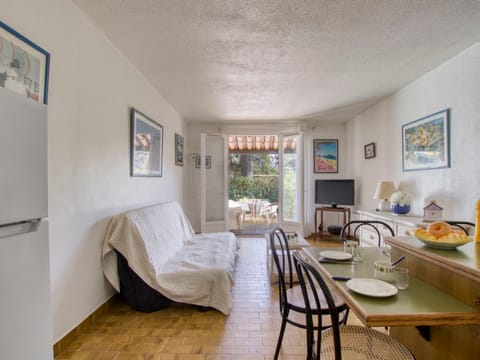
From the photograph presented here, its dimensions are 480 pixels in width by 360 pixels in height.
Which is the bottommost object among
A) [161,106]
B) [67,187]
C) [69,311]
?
[69,311]

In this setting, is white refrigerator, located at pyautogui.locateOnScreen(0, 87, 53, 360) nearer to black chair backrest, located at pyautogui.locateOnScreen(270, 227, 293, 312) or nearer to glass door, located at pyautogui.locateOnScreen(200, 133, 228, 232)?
black chair backrest, located at pyautogui.locateOnScreen(270, 227, 293, 312)

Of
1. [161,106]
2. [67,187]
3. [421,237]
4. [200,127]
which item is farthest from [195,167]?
[421,237]

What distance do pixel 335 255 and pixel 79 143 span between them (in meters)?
1.98

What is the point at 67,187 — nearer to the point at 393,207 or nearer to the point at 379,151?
the point at 393,207

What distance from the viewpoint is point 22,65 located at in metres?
1.40

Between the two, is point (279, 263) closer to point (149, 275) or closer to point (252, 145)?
point (149, 275)

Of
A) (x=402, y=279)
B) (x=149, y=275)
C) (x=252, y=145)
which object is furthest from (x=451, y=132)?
(x=252, y=145)

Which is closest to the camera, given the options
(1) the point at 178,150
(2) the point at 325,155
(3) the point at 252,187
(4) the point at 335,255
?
(4) the point at 335,255

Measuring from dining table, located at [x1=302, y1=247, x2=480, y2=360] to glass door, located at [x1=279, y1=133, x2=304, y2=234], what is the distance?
375 cm

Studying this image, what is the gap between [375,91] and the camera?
360cm

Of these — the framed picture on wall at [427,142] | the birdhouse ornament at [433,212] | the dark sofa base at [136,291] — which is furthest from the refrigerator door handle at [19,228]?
the framed picture on wall at [427,142]

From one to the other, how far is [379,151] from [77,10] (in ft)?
13.8

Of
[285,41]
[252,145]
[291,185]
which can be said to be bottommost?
[291,185]

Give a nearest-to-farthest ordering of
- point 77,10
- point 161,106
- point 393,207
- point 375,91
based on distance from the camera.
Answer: point 77,10
point 393,207
point 375,91
point 161,106
